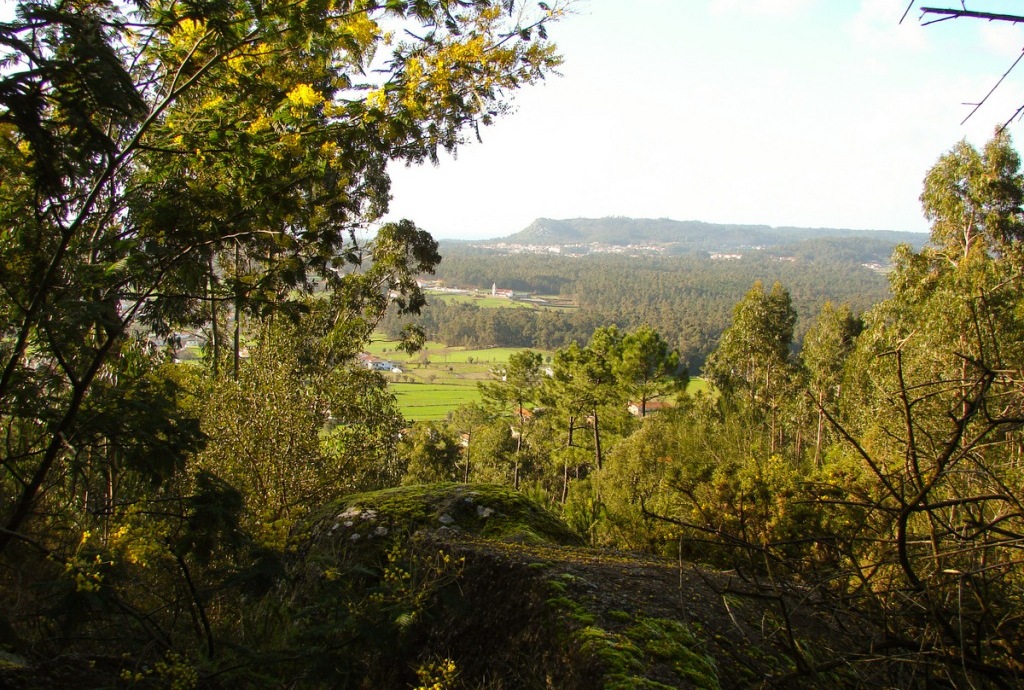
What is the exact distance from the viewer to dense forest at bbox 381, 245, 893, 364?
71.4 meters

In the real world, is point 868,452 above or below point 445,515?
below

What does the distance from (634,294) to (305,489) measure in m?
109

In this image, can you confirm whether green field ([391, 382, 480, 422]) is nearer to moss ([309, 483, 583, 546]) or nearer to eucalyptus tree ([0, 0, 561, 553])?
moss ([309, 483, 583, 546])

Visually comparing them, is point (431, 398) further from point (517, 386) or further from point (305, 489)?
point (305, 489)

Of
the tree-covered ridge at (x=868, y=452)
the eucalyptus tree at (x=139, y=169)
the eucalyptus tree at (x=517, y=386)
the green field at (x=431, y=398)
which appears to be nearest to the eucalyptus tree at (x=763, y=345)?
the tree-covered ridge at (x=868, y=452)

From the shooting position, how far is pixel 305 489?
25.1 feet

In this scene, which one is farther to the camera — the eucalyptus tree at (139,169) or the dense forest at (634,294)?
the dense forest at (634,294)

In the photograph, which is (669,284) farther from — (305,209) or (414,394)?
(305,209)

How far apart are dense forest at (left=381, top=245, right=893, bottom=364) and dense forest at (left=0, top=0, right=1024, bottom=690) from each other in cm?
2019

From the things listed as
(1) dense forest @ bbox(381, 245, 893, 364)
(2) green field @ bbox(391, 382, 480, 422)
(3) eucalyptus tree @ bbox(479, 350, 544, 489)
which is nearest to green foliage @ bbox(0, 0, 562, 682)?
(1) dense forest @ bbox(381, 245, 893, 364)

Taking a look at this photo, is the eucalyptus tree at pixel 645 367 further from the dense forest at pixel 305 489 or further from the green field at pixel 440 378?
the green field at pixel 440 378

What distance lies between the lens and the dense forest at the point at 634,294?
71.4 m

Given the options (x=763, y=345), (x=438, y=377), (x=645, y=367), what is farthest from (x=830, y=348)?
(x=438, y=377)

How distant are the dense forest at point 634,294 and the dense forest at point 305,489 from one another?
20188 millimetres
